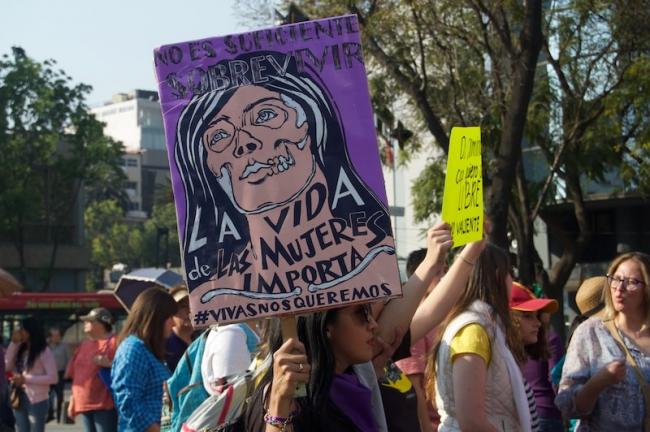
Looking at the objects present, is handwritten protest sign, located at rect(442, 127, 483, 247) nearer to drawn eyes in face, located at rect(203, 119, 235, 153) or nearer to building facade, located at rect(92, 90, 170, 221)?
drawn eyes in face, located at rect(203, 119, 235, 153)

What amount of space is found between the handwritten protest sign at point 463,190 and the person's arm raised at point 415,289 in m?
0.06

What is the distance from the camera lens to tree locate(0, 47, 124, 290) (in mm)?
44969

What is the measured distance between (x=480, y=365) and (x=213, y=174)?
67.6 inches

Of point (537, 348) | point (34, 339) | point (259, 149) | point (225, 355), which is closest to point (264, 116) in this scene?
point (259, 149)

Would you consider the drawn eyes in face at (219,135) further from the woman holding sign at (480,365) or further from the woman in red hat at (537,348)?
the woman in red hat at (537,348)

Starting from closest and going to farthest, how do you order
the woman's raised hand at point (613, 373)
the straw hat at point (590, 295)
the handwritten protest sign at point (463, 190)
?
1. the handwritten protest sign at point (463, 190)
2. the woman's raised hand at point (613, 373)
3. the straw hat at point (590, 295)

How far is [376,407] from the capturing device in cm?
396

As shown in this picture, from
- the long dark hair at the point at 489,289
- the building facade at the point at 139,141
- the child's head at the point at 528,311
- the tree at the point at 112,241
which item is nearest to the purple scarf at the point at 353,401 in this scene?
the long dark hair at the point at 489,289

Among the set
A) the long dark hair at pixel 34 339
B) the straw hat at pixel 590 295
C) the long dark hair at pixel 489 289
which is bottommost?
the long dark hair at pixel 34 339

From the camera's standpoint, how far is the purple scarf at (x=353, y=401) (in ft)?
12.3

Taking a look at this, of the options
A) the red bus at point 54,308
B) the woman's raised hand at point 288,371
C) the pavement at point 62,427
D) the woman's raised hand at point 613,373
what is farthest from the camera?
the red bus at point 54,308

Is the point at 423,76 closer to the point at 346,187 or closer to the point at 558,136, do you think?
the point at 558,136

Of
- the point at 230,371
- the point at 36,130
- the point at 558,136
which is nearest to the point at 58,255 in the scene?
the point at 36,130

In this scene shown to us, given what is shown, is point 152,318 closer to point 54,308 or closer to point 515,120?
point 515,120
